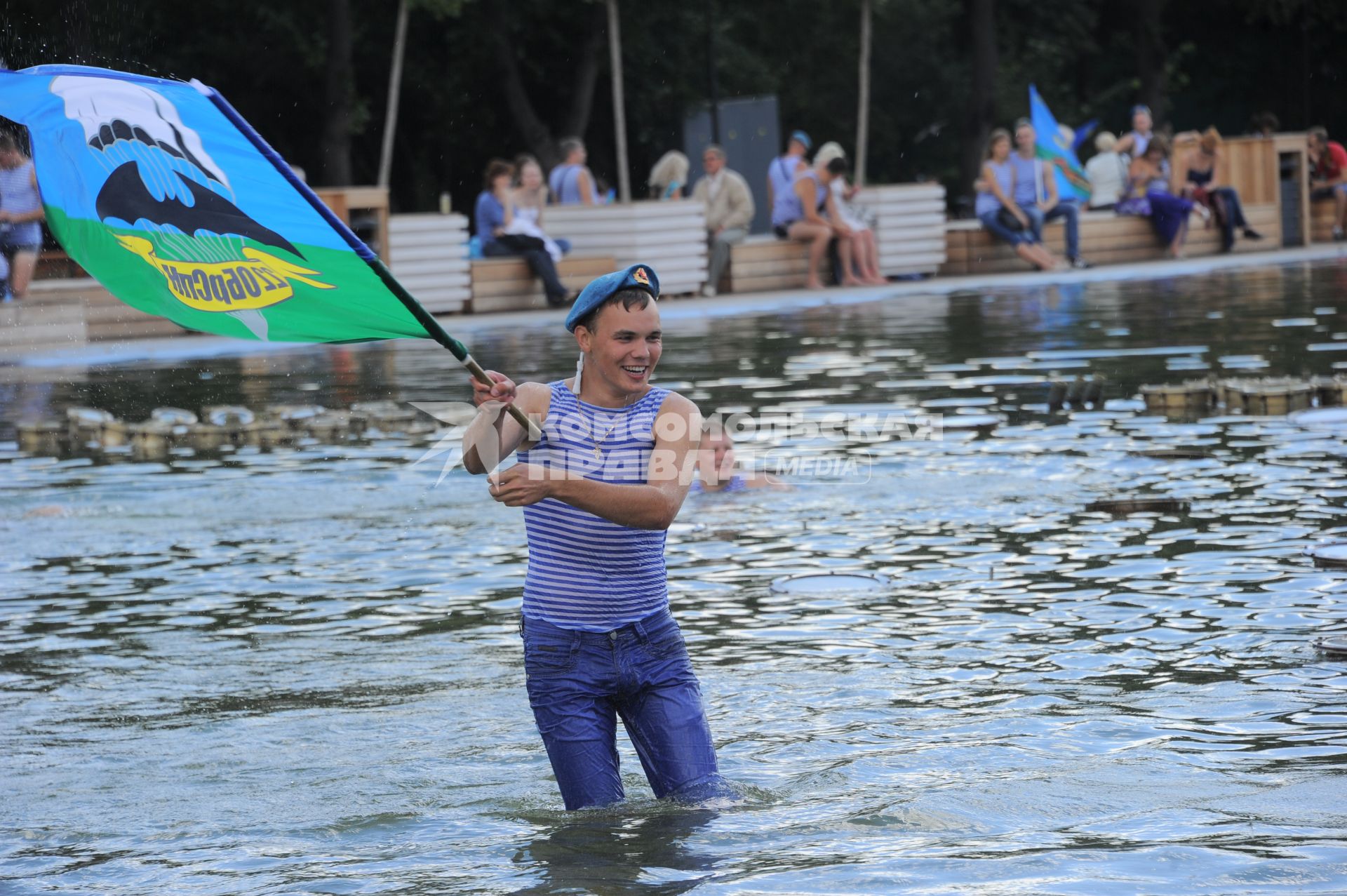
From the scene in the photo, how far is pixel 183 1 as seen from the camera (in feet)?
116

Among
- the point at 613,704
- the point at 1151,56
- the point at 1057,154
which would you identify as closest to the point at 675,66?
the point at 1151,56

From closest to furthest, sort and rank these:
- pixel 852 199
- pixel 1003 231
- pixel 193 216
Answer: pixel 193 216
pixel 852 199
pixel 1003 231

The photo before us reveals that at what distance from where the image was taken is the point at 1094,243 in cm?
2884

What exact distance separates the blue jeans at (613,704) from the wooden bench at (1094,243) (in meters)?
22.9

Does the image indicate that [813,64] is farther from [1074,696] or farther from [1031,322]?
[1074,696]

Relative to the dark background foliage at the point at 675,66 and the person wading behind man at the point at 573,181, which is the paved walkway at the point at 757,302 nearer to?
the person wading behind man at the point at 573,181

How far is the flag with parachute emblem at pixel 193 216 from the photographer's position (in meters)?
5.73

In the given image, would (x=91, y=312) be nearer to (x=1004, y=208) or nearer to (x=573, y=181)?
(x=573, y=181)

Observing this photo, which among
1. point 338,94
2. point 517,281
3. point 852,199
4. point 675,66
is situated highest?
point 675,66

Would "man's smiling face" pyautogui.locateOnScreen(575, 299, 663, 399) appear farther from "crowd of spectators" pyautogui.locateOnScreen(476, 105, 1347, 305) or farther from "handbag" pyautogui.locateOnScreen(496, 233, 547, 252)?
"handbag" pyautogui.locateOnScreen(496, 233, 547, 252)

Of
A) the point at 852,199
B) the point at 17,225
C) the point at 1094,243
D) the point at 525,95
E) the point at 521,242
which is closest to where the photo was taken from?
the point at 17,225

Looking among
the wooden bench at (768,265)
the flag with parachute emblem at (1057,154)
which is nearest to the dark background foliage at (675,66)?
the flag with parachute emblem at (1057,154)

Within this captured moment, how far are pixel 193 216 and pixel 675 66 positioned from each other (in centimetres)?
3577

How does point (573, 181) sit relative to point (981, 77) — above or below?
below
